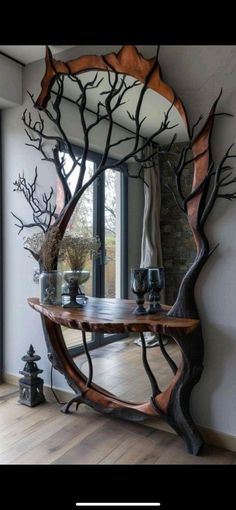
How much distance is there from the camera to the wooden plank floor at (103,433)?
6.00ft

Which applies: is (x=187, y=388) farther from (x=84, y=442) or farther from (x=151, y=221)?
(x=151, y=221)

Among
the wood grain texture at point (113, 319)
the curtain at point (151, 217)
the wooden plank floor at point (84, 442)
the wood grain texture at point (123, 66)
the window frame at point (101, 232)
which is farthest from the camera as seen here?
the window frame at point (101, 232)

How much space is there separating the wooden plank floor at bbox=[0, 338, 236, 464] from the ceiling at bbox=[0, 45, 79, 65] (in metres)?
2.10

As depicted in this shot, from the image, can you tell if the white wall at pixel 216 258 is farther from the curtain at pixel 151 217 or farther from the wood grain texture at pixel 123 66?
the curtain at pixel 151 217

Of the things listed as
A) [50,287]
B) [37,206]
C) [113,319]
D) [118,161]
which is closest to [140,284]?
[113,319]

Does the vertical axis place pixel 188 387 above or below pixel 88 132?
below

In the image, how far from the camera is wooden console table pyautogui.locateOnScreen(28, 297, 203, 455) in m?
1.75

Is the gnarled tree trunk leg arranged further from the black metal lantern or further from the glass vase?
the black metal lantern

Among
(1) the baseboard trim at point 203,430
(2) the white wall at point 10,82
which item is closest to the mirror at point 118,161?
(1) the baseboard trim at point 203,430

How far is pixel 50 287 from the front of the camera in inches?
90.9

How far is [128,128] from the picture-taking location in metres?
2.11

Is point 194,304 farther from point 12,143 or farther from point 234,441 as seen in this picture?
point 12,143

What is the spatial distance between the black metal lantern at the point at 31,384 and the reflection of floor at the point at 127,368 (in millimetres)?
373

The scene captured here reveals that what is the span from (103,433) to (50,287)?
95cm
